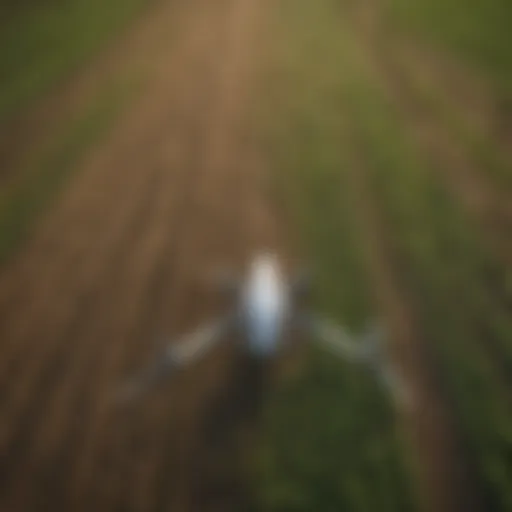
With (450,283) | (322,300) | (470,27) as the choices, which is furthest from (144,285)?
(470,27)

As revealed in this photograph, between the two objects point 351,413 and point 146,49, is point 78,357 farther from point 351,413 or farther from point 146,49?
point 146,49

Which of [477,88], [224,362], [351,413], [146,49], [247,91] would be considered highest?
[146,49]

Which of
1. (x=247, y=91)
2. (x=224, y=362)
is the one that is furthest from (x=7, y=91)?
(x=224, y=362)

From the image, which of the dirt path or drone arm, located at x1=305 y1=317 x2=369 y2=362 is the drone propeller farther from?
the dirt path

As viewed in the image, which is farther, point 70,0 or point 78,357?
point 70,0

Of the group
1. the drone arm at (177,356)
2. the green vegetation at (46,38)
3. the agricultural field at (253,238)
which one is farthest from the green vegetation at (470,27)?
the drone arm at (177,356)

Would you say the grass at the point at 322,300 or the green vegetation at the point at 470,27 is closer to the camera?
the grass at the point at 322,300

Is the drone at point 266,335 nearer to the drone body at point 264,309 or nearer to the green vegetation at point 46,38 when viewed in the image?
the drone body at point 264,309
